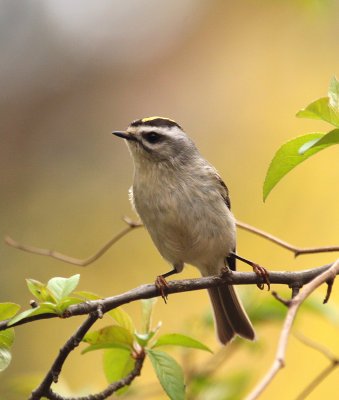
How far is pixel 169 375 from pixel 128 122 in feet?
14.9

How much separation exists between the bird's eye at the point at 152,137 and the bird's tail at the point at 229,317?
79 cm

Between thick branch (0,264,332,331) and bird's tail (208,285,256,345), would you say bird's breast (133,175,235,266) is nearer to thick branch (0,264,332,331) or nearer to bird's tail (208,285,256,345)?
bird's tail (208,285,256,345)

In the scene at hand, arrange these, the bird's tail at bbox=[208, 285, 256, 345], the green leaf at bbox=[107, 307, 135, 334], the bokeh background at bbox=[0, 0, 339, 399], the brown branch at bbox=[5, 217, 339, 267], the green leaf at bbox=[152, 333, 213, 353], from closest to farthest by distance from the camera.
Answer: the green leaf at bbox=[152, 333, 213, 353] < the green leaf at bbox=[107, 307, 135, 334] < the brown branch at bbox=[5, 217, 339, 267] < the bird's tail at bbox=[208, 285, 256, 345] < the bokeh background at bbox=[0, 0, 339, 399]

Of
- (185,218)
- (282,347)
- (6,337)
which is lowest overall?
(6,337)

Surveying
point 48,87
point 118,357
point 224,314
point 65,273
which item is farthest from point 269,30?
point 118,357

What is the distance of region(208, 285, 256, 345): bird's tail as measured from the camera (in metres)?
2.40

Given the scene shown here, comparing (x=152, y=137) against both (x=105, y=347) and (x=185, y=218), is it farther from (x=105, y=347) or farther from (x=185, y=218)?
(x=105, y=347)

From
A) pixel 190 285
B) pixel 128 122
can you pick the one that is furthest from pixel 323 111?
pixel 128 122

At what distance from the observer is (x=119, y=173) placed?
5.52 m

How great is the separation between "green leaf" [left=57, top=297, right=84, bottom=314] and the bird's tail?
1.07 m

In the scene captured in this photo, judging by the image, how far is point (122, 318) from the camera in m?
1.62

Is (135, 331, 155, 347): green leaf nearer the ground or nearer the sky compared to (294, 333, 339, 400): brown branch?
nearer the sky

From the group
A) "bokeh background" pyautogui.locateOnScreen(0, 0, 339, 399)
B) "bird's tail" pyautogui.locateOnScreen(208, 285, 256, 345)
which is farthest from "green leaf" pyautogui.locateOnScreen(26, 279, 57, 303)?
"bokeh background" pyautogui.locateOnScreen(0, 0, 339, 399)

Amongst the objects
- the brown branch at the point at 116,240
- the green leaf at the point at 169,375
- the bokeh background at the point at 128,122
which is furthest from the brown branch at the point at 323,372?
the bokeh background at the point at 128,122
